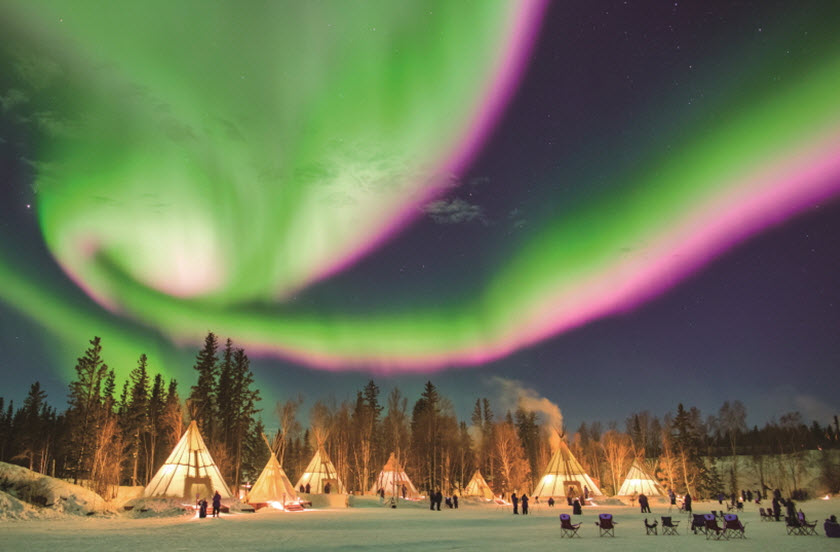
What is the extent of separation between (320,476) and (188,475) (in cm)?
2041

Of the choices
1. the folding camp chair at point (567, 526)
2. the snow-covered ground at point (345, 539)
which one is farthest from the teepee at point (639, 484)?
the folding camp chair at point (567, 526)

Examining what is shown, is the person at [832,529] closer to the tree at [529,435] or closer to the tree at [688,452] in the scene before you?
the tree at [688,452]

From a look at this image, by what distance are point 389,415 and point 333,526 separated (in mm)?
A: 60483

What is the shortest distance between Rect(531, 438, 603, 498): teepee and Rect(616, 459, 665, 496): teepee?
4.43 metres

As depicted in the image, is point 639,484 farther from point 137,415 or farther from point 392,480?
point 137,415

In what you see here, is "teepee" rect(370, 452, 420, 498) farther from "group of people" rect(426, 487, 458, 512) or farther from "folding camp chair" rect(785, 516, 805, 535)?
"folding camp chair" rect(785, 516, 805, 535)

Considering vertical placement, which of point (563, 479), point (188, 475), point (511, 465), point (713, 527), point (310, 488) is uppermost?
point (188, 475)

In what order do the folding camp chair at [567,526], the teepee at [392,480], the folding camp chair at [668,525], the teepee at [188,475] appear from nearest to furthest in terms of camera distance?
the folding camp chair at [567,526]
the folding camp chair at [668,525]
the teepee at [188,475]
the teepee at [392,480]

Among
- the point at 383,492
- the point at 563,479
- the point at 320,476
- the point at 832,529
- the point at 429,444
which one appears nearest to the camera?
the point at 832,529

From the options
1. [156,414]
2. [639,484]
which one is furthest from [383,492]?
[156,414]

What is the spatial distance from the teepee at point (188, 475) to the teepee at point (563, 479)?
105 feet

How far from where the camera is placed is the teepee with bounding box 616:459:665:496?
58.8 meters

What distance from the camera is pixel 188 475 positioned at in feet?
131

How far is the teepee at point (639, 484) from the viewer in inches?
2317
